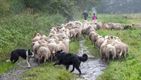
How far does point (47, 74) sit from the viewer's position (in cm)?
1444

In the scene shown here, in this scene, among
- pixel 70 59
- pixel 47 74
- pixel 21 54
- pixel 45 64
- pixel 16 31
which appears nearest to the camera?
pixel 47 74

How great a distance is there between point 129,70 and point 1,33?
8.17 metres

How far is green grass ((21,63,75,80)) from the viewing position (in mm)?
14086

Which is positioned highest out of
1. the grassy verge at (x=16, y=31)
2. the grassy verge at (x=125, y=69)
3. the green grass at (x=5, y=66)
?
the grassy verge at (x=16, y=31)

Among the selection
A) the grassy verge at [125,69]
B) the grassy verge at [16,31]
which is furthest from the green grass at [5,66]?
the grassy verge at [125,69]

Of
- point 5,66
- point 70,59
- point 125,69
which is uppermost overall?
point 70,59

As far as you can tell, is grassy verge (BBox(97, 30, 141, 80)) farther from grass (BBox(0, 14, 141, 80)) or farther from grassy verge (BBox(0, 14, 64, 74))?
grassy verge (BBox(0, 14, 64, 74))

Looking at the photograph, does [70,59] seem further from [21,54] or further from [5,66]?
[5,66]

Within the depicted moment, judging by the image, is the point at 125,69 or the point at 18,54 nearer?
the point at 125,69

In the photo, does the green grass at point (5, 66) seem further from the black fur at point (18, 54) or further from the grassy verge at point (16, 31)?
the black fur at point (18, 54)

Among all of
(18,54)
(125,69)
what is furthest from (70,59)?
(18,54)

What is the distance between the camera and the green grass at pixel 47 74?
14.1 meters

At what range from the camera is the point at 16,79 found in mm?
14336

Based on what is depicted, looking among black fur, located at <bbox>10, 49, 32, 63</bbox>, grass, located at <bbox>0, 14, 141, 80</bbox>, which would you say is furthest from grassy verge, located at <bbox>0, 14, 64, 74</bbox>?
black fur, located at <bbox>10, 49, 32, 63</bbox>
